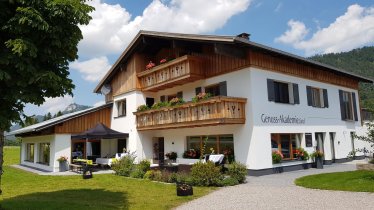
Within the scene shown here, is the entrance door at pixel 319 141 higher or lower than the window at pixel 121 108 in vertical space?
lower

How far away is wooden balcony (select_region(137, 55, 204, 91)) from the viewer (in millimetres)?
18094

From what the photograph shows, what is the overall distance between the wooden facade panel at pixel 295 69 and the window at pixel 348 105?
686mm

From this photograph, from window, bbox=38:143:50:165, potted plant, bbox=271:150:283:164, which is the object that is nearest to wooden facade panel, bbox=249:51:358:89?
potted plant, bbox=271:150:283:164

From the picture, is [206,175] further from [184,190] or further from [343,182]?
[343,182]

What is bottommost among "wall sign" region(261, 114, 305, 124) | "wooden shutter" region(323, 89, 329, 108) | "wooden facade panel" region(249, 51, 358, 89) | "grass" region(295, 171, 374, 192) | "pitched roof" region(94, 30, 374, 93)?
"grass" region(295, 171, 374, 192)

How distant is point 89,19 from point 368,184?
34.0 feet

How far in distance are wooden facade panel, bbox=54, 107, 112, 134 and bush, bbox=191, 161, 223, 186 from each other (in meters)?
12.2

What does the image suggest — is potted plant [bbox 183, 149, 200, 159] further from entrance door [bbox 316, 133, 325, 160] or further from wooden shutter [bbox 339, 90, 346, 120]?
wooden shutter [bbox 339, 90, 346, 120]

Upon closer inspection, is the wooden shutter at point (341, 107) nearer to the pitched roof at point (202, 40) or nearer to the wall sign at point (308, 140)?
the pitched roof at point (202, 40)

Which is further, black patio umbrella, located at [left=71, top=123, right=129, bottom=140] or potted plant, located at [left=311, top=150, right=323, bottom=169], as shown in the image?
black patio umbrella, located at [left=71, top=123, right=129, bottom=140]

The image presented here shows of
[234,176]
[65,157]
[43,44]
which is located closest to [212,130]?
[234,176]

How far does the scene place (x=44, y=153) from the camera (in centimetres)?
2459

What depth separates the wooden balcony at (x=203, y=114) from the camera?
50.4 ft

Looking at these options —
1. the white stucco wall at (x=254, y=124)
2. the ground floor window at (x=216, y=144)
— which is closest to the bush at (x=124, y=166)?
the white stucco wall at (x=254, y=124)
